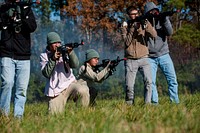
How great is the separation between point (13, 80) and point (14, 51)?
0.37 meters

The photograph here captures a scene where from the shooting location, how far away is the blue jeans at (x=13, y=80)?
4.80m

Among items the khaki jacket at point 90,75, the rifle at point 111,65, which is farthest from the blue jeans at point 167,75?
the khaki jacket at point 90,75

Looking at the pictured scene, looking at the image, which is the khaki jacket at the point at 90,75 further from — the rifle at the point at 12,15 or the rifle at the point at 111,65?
the rifle at the point at 12,15

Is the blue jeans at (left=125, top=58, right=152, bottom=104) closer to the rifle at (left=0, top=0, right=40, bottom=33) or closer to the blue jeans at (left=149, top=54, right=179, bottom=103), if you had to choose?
the blue jeans at (left=149, top=54, right=179, bottom=103)

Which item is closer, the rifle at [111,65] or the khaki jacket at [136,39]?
the rifle at [111,65]

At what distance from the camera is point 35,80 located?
64.6ft

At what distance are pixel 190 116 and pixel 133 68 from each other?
280 cm

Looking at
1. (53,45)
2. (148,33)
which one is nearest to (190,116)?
(53,45)

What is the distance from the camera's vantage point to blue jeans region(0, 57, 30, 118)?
15.8 feet

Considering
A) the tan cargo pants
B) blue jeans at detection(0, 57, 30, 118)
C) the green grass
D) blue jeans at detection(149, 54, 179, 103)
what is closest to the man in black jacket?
blue jeans at detection(0, 57, 30, 118)

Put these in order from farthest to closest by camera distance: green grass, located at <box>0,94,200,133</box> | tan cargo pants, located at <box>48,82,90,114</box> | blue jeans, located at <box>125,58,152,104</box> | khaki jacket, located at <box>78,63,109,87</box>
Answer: blue jeans, located at <box>125,58,152,104</box> → khaki jacket, located at <box>78,63,109,87</box> → tan cargo pants, located at <box>48,82,90,114</box> → green grass, located at <box>0,94,200,133</box>

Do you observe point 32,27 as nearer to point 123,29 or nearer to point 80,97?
point 80,97

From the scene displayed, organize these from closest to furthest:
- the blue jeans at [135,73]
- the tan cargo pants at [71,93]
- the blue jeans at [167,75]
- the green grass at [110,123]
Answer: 1. the green grass at [110,123]
2. the tan cargo pants at [71,93]
3. the blue jeans at [135,73]
4. the blue jeans at [167,75]

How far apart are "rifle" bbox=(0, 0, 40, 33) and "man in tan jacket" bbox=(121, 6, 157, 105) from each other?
1.82 m
